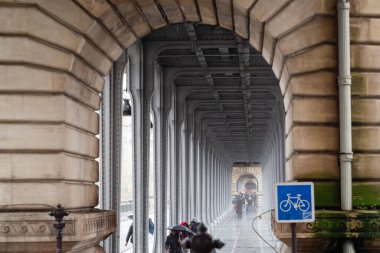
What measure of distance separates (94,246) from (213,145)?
53.8 metres

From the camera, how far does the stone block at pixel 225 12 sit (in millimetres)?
14775

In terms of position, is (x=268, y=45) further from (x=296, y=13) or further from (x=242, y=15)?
(x=296, y=13)

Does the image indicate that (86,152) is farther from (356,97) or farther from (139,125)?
(139,125)

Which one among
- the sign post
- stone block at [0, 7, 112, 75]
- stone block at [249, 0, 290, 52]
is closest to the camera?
the sign post

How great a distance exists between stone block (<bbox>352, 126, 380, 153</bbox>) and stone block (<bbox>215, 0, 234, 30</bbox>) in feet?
11.8

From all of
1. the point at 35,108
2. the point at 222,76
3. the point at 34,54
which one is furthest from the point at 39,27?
the point at 222,76

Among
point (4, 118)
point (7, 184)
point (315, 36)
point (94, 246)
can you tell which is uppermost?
point (315, 36)

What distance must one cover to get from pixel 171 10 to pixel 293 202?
6.54 metres

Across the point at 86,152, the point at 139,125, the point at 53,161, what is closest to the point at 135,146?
the point at 139,125

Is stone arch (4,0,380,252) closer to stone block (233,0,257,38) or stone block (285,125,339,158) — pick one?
stone block (285,125,339,158)

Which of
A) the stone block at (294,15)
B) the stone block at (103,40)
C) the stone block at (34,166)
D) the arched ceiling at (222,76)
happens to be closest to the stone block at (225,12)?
the stone block at (294,15)

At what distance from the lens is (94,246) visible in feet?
50.4

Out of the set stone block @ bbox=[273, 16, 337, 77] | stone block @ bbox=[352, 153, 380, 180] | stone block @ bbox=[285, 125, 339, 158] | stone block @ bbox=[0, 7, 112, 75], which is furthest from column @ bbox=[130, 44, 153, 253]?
stone block @ bbox=[352, 153, 380, 180]

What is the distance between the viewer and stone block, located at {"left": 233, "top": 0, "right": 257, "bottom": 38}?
14.4 m
